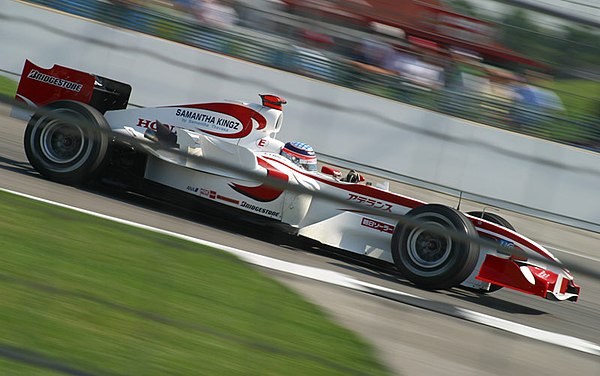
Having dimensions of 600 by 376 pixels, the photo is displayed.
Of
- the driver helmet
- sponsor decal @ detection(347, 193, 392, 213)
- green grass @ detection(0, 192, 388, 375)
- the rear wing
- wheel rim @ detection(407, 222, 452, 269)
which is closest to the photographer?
green grass @ detection(0, 192, 388, 375)

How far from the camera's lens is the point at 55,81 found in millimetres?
5980

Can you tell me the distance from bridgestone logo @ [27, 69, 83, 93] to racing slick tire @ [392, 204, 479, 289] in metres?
2.45

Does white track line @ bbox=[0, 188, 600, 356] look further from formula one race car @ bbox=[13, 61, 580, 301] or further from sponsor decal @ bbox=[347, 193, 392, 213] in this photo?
sponsor decal @ bbox=[347, 193, 392, 213]

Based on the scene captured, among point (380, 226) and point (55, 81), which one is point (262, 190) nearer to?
point (380, 226)

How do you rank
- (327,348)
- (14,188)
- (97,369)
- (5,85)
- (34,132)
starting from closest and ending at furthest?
1. (97,369)
2. (327,348)
3. (14,188)
4. (34,132)
5. (5,85)

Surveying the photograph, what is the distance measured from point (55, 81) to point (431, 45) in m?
3.16

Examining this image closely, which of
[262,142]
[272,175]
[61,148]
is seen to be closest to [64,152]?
[61,148]

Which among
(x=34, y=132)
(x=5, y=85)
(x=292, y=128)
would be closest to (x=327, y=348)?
(x=34, y=132)

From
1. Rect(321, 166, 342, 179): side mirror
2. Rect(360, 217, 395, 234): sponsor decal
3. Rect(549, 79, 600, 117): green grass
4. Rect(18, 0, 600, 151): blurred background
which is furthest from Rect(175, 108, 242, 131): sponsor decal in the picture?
Rect(549, 79, 600, 117): green grass

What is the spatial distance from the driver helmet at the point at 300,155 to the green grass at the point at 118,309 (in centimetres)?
309

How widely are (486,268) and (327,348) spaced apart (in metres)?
2.23

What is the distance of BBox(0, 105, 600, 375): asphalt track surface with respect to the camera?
11.7 feet

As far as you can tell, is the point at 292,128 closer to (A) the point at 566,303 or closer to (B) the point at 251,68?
(B) the point at 251,68

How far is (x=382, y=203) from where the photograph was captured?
17.8 ft
